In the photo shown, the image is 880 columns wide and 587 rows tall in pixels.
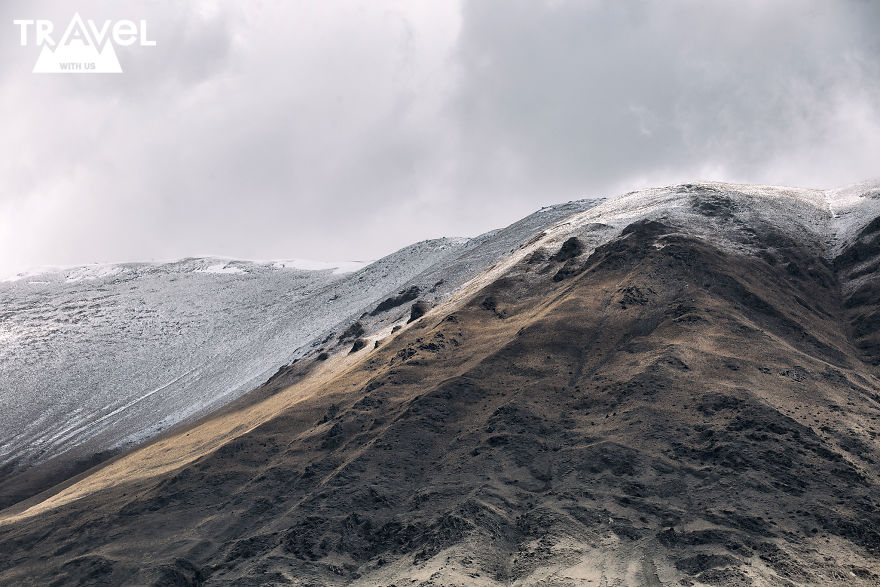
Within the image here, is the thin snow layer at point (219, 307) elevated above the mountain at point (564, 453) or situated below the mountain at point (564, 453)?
above

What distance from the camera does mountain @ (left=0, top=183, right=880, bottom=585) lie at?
34.6 m

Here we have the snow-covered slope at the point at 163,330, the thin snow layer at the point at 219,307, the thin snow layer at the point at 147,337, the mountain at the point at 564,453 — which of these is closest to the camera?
the mountain at the point at 564,453

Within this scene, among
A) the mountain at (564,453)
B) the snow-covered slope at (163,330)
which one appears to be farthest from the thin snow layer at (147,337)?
the mountain at (564,453)

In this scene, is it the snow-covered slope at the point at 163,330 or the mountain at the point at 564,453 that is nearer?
the mountain at the point at 564,453

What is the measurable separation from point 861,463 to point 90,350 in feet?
382

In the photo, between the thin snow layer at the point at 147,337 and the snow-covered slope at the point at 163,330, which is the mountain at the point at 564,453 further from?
the thin snow layer at the point at 147,337

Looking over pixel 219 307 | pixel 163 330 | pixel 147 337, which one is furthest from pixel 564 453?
pixel 219 307

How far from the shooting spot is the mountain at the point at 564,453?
34562 millimetres

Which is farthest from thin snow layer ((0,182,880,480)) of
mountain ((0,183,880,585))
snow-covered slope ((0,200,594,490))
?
mountain ((0,183,880,585))

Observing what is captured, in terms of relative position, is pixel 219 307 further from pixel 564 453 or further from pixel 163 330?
pixel 564 453

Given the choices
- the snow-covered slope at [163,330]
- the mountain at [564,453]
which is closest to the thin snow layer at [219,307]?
the snow-covered slope at [163,330]

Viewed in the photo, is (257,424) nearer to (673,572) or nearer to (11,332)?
(673,572)

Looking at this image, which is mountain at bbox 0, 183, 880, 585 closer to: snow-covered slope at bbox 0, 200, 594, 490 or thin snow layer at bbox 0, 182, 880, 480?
thin snow layer at bbox 0, 182, 880, 480

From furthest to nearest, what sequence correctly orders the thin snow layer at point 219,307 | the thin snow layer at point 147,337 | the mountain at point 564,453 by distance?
the thin snow layer at point 147,337
the thin snow layer at point 219,307
the mountain at point 564,453
